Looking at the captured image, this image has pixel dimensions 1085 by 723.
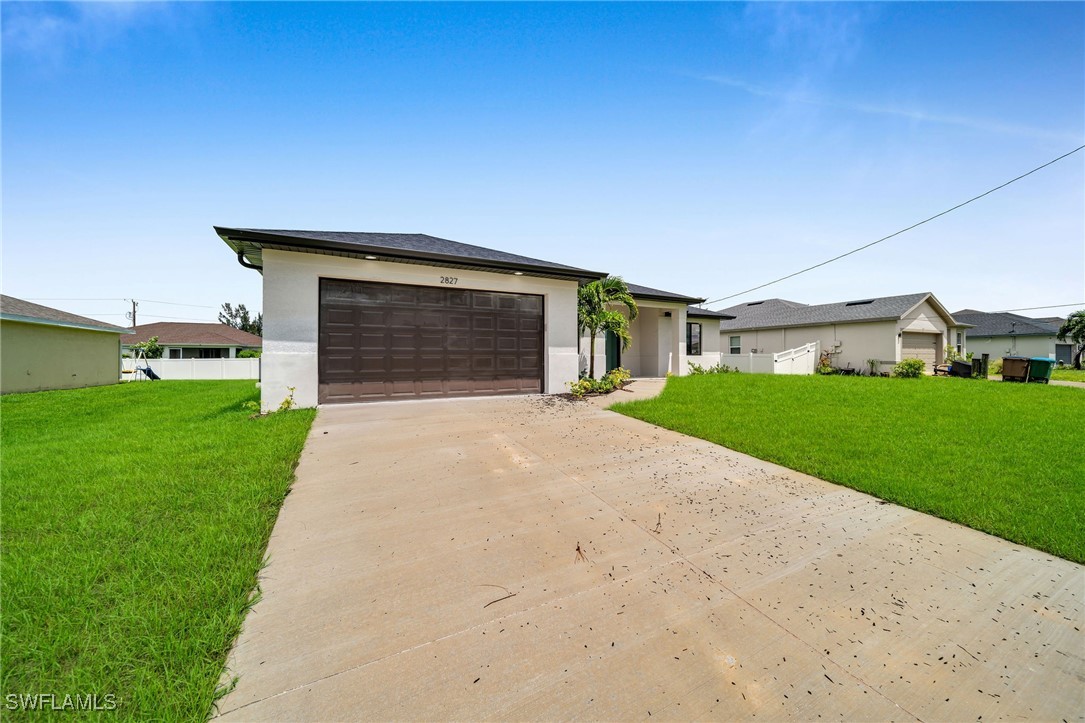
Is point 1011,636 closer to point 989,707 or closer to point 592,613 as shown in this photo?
point 989,707

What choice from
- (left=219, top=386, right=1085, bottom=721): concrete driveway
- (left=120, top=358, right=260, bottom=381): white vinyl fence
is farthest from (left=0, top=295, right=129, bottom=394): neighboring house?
(left=219, top=386, right=1085, bottom=721): concrete driveway

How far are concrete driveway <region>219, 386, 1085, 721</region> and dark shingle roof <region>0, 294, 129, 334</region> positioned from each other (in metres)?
17.7

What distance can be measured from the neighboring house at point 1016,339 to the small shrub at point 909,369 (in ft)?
61.8

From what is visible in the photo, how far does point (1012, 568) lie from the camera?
2.48m

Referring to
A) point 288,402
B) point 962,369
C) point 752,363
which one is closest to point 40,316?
point 288,402

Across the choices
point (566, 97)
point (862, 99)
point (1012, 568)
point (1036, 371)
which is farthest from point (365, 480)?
point (1036, 371)

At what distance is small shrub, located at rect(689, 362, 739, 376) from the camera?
48.9 feet

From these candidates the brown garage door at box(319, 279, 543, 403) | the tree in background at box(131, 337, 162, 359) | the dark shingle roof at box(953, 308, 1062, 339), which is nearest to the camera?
the brown garage door at box(319, 279, 543, 403)

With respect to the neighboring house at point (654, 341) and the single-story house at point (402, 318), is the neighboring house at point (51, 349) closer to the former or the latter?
the single-story house at point (402, 318)

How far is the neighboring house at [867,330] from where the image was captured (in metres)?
16.5

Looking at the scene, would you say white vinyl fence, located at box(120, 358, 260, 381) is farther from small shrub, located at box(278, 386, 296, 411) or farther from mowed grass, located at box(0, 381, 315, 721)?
mowed grass, located at box(0, 381, 315, 721)

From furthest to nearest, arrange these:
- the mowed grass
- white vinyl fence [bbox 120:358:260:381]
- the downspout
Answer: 1. white vinyl fence [bbox 120:358:260:381]
2. the downspout
3. the mowed grass

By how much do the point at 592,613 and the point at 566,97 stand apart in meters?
10.0

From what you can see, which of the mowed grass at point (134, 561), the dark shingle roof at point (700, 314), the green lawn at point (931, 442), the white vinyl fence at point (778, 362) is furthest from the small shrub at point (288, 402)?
the white vinyl fence at point (778, 362)
